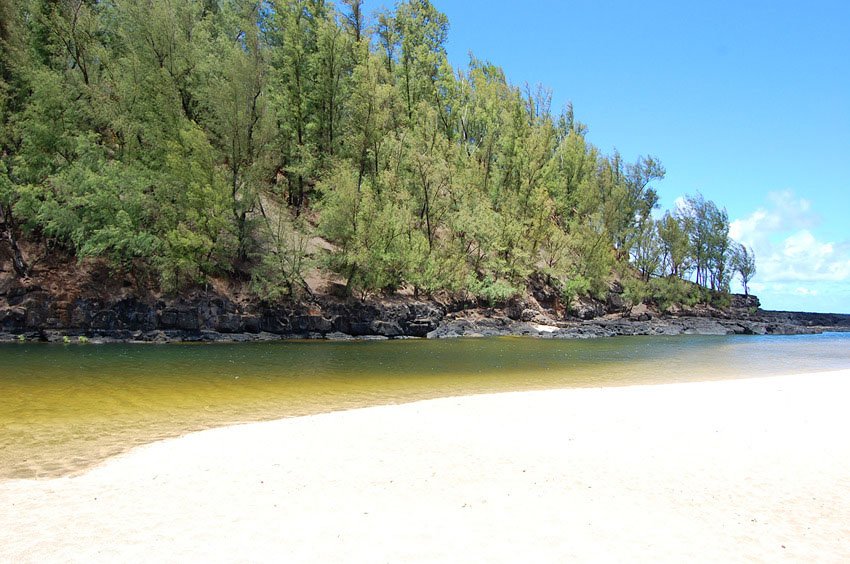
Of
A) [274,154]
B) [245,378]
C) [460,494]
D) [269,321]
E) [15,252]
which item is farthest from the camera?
[274,154]

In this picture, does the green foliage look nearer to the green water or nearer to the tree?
the green water

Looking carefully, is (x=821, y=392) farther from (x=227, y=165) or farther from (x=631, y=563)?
(x=227, y=165)

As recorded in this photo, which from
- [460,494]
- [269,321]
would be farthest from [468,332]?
[460,494]

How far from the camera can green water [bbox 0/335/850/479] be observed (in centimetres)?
991

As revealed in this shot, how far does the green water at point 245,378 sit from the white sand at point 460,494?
2.08 meters

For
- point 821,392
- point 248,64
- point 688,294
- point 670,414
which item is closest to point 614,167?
point 688,294

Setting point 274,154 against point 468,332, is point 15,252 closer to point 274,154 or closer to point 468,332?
point 274,154

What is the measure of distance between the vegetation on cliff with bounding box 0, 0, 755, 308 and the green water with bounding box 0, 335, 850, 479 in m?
9.74

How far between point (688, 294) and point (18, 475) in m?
78.9

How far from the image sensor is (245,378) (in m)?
17.3

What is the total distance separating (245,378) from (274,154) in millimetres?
29355

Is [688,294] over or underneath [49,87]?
underneath

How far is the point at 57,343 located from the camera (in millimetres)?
28281

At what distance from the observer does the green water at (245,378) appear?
9906 mm
